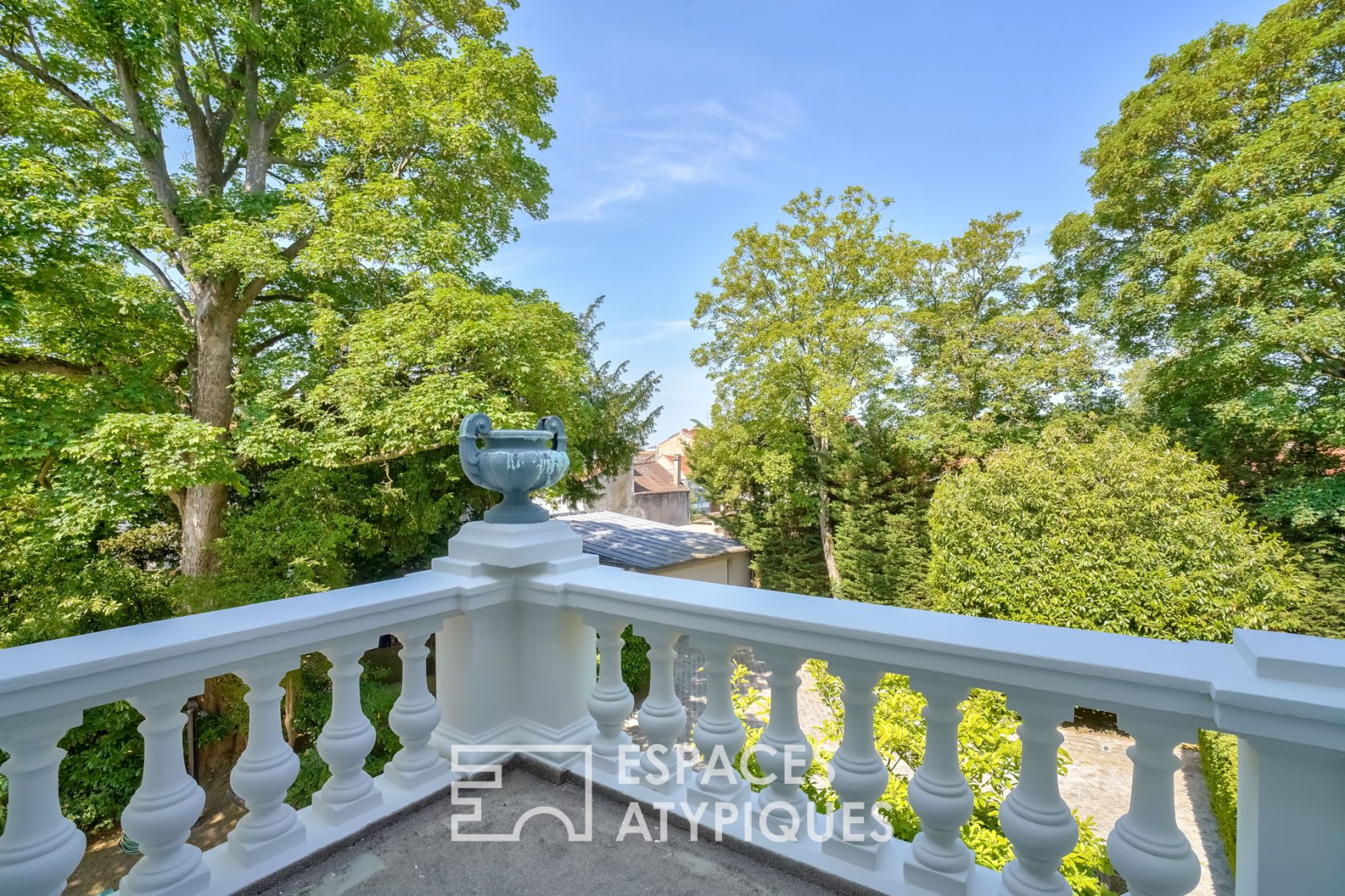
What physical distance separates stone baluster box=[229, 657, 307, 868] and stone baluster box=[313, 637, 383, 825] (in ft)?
0.34

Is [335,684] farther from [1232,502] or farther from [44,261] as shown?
[1232,502]

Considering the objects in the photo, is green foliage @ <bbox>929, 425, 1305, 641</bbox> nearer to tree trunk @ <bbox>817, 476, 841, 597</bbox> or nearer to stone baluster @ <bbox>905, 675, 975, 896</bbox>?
tree trunk @ <bbox>817, 476, 841, 597</bbox>

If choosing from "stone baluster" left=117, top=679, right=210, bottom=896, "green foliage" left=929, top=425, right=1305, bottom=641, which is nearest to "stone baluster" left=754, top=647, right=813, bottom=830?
"stone baluster" left=117, top=679, right=210, bottom=896

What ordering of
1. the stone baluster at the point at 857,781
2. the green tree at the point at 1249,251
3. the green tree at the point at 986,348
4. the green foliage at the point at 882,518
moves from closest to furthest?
1. the stone baluster at the point at 857,781
2. the green tree at the point at 1249,251
3. the green tree at the point at 986,348
4. the green foliage at the point at 882,518

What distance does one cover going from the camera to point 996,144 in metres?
8.20

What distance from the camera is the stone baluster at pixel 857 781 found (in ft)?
Answer: 3.71

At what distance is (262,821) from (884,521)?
12043 millimetres

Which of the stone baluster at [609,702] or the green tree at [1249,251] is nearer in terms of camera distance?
the stone baluster at [609,702]

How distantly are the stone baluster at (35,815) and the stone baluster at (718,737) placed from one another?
1.13 metres

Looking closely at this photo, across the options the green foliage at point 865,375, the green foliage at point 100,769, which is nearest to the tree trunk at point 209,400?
the green foliage at point 100,769

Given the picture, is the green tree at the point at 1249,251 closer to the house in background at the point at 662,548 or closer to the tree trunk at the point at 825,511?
the tree trunk at the point at 825,511

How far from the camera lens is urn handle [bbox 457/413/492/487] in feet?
5.29

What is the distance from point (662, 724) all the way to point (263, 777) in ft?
2.90

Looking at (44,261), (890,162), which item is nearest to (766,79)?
(890,162)
